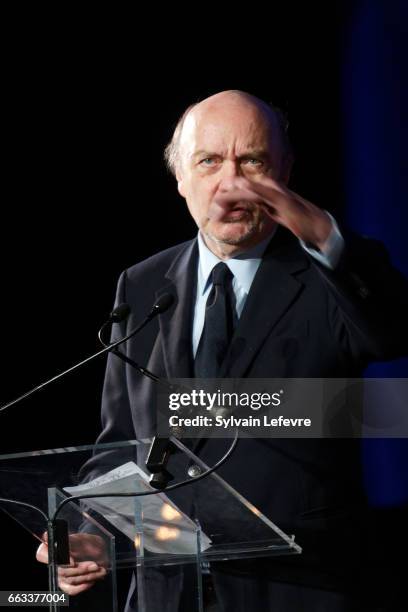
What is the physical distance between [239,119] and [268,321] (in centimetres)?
58

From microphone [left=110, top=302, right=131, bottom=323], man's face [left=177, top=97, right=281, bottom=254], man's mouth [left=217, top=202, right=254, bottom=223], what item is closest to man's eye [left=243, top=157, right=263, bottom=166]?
man's face [left=177, top=97, right=281, bottom=254]

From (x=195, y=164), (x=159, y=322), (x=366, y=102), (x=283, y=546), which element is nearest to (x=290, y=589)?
(x=283, y=546)

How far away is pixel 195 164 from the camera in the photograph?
259 cm

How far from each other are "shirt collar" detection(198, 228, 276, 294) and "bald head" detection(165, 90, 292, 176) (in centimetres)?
26

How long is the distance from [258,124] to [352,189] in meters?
0.46

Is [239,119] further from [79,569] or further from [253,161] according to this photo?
[79,569]

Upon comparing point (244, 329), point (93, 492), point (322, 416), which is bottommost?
point (93, 492)

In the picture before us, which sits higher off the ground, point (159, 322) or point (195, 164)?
point (195, 164)

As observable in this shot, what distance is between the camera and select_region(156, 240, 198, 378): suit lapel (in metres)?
2.43

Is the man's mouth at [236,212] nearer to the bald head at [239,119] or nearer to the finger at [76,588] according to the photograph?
the bald head at [239,119]

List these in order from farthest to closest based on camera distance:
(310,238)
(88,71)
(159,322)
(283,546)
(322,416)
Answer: (88,71), (159,322), (322,416), (310,238), (283,546)

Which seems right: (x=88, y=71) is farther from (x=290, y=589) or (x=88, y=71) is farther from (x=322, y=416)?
(x=290, y=589)

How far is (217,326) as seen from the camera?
7.92 ft

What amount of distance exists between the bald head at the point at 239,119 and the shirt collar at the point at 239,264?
26cm
